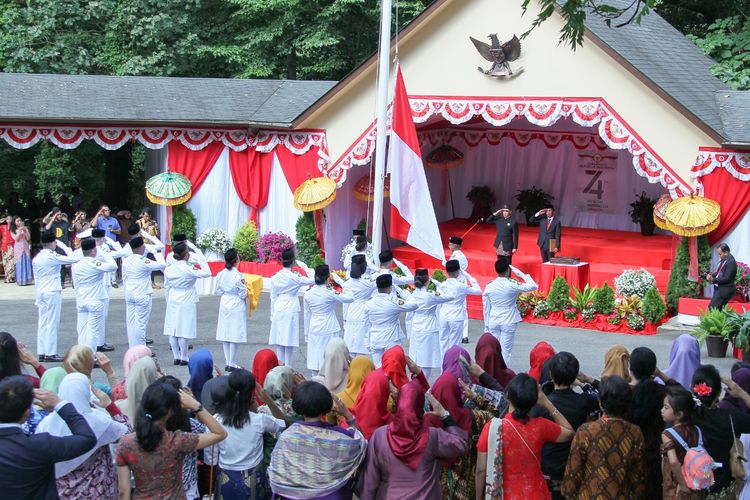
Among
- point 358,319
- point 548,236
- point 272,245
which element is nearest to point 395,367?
point 358,319

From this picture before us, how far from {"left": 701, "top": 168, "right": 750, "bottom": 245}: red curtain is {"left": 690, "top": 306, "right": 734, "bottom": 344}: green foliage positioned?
2.06 m

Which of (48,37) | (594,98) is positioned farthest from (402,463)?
(48,37)

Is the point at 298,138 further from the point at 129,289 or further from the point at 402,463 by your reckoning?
the point at 402,463

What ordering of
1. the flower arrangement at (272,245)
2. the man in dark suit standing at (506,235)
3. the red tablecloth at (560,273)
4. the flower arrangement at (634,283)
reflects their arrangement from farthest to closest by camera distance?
the flower arrangement at (272,245)
the man in dark suit standing at (506,235)
the red tablecloth at (560,273)
the flower arrangement at (634,283)

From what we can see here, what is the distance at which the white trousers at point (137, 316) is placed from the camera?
46.7 ft

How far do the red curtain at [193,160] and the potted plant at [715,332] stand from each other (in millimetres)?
10137

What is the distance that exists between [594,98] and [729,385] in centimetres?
1090

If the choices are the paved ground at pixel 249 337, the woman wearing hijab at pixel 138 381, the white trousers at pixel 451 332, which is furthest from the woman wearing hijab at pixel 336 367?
the white trousers at pixel 451 332

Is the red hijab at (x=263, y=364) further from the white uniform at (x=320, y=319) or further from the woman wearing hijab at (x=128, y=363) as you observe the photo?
the white uniform at (x=320, y=319)

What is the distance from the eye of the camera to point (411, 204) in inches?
512

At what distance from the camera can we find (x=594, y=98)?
17.5 meters

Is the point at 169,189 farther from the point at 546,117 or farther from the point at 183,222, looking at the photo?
the point at 546,117

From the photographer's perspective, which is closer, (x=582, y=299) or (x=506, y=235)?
(x=582, y=299)

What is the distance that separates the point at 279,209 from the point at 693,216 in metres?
8.11
